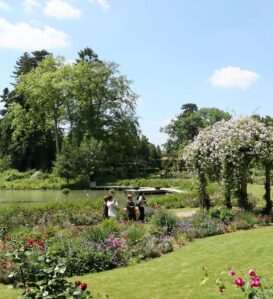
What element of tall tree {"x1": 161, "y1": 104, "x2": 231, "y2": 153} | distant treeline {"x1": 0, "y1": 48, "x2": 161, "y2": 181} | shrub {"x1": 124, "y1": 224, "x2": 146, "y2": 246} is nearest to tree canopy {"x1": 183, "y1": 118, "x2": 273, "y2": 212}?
shrub {"x1": 124, "y1": 224, "x2": 146, "y2": 246}

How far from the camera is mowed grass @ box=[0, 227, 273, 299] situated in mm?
7586

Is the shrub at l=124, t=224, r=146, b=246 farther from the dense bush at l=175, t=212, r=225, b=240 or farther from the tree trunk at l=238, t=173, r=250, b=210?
the tree trunk at l=238, t=173, r=250, b=210

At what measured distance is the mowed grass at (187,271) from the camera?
7.59 metres

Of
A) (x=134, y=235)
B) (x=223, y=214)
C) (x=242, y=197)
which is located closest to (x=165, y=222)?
(x=134, y=235)

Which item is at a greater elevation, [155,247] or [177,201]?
[177,201]

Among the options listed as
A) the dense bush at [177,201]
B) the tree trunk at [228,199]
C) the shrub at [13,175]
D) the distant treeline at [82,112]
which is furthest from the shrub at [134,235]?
the shrub at [13,175]

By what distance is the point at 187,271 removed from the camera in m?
8.99

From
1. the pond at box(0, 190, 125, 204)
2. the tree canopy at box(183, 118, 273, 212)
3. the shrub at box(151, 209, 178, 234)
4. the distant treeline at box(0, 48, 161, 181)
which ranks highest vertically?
the distant treeline at box(0, 48, 161, 181)

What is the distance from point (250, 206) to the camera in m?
17.9

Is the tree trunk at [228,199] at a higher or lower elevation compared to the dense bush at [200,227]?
higher

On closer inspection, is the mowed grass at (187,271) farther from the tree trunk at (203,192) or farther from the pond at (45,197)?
the pond at (45,197)

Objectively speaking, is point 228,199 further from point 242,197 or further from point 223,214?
point 223,214

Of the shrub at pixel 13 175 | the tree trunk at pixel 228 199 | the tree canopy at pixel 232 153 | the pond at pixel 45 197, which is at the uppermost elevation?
the tree canopy at pixel 232 153

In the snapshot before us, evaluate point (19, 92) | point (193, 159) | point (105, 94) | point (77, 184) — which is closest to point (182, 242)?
point (193, 159)
